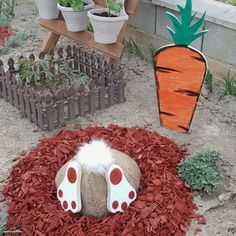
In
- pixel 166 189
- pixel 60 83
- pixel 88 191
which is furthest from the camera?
pixel 60 83

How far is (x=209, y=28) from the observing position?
15.3 feet

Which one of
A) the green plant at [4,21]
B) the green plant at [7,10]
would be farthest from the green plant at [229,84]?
the green plant at [7,10]

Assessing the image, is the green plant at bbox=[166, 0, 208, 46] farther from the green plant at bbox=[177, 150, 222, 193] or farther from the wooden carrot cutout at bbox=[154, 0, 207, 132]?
the green plant at bbox=[177, 150, 222, 193]

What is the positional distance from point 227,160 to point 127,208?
3.42ft

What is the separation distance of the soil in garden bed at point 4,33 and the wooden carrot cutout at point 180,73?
250 cm

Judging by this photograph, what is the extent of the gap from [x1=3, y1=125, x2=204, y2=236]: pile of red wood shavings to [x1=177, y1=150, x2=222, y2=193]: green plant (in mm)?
58

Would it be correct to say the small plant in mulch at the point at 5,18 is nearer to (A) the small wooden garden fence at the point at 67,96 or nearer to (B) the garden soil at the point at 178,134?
(A) the small wooden garden fence at the point at 67,96

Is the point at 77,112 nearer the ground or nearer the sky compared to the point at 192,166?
nearer the ground

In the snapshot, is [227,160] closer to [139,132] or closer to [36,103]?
[139,132]

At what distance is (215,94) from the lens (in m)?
4.70

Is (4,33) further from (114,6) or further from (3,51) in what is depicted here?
(114,6)

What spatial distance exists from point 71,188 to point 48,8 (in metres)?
2.68

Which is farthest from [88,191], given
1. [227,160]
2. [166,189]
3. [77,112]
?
[77,112]

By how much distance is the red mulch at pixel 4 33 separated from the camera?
583cm
